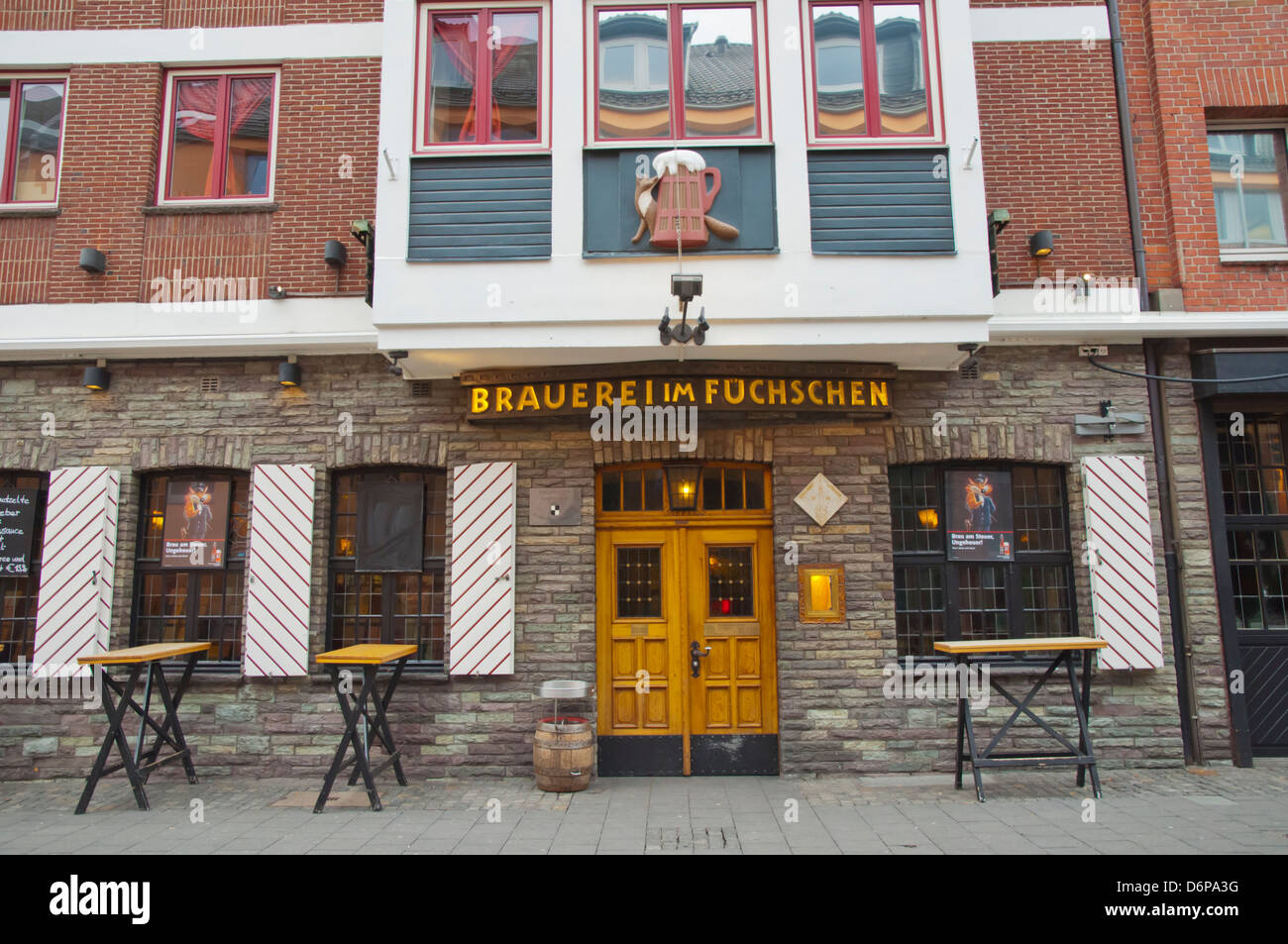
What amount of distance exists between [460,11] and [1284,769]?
10739 mm

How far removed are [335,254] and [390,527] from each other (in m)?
2.84

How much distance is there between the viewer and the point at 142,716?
23.8ft

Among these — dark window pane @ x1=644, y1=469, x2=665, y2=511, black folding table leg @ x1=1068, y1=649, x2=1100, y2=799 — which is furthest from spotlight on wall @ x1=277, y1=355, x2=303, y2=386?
black folding table leg @ x1=1068, y1=649, x2=1100, y2=799

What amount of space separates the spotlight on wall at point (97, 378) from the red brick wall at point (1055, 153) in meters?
9.34

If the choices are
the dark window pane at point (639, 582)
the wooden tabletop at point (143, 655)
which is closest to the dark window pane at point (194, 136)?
the wooden tabletop at point (143, 655)

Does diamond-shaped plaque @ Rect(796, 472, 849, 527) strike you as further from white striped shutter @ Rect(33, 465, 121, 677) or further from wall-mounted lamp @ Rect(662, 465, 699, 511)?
white striped shutter @ Rect(33, 465, 121, 677)

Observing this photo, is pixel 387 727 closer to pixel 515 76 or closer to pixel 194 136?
pixel 515 76

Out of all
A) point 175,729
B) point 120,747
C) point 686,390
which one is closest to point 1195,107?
point 686,390

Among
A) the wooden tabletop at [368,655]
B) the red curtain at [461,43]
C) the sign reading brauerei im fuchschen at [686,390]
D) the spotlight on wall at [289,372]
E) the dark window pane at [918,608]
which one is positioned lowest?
the wooden tabletop at [368,655]

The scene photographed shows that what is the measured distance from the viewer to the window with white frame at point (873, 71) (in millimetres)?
7480

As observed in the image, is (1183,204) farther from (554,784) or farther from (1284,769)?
(554,784)

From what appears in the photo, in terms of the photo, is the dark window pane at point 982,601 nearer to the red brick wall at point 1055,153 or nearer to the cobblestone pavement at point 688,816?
the cobblestone pavement at point 688,816

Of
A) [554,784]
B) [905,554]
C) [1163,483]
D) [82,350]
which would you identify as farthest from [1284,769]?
[82,350]

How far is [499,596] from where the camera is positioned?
7.74 metres
